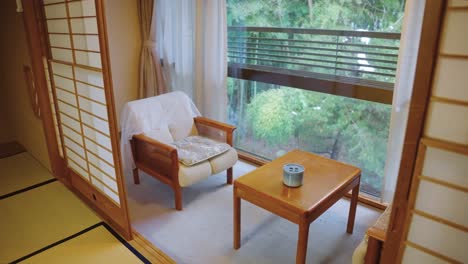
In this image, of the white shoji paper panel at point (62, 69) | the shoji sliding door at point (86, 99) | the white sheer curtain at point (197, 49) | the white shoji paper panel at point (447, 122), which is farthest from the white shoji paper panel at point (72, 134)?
the white shoji paper panel at point (447, 122)

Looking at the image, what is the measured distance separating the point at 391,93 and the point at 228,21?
1842mm

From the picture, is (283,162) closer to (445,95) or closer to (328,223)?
(328,223)

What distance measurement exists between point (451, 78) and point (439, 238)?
1.74 ft

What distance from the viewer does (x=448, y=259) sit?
1.08 meters

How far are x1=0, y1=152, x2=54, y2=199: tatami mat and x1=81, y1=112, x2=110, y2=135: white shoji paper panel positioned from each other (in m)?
1.05

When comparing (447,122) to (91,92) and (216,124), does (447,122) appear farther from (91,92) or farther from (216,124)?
(216,124)

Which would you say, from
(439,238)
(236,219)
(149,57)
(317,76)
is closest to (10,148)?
(149,57)

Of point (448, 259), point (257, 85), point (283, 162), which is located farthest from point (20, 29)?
point (448, 259)

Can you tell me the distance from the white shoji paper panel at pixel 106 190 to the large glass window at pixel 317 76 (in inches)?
69.5

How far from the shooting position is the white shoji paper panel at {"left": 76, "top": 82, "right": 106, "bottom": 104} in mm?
2096

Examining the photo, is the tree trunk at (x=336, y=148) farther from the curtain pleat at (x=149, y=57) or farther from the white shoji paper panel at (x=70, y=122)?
the white shoji paper panel at (x=70, y=122)

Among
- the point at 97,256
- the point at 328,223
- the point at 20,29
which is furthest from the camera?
the point at 20,29

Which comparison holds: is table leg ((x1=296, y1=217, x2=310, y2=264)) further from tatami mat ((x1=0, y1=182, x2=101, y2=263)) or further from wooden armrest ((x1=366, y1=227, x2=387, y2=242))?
tatami mat ((x1=0, y1=182, x2=101, y2=263))

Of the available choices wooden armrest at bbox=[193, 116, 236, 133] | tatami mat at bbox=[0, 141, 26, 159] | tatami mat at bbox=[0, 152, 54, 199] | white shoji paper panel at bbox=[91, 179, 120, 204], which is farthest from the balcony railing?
tatami mat at bbox=[0, 141, 26, 159]
